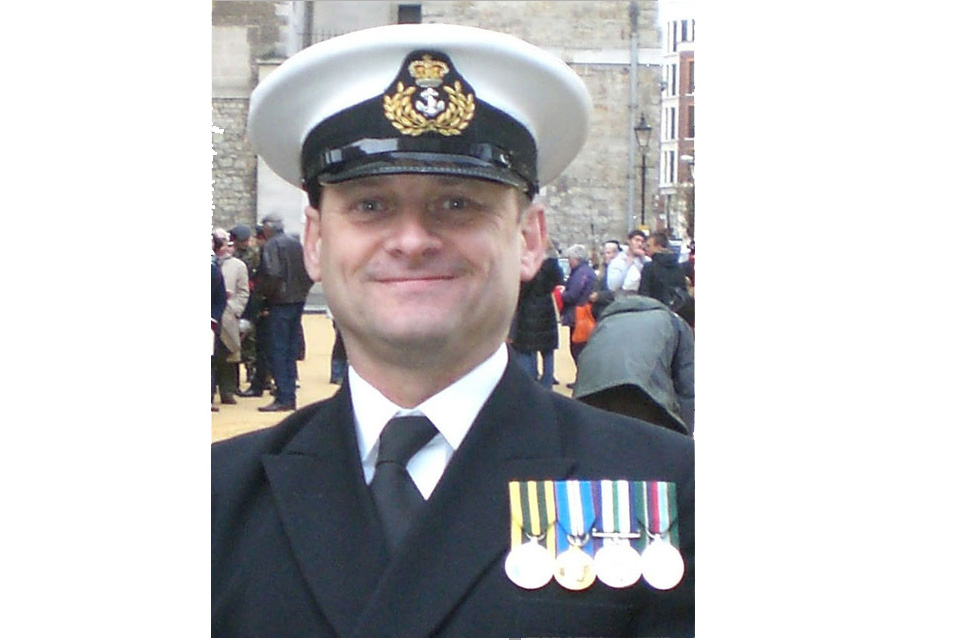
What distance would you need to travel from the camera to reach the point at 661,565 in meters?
2.21

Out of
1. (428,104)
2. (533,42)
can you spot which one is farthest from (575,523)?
(533,42)

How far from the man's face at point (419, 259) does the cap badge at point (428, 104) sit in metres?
0.09

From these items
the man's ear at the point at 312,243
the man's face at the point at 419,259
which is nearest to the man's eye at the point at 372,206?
the man's face at the point at 419,259

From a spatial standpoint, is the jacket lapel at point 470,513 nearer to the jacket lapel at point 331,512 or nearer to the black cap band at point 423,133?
the jacket lapel at point 331,512

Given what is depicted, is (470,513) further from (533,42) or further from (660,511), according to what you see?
(533,42)

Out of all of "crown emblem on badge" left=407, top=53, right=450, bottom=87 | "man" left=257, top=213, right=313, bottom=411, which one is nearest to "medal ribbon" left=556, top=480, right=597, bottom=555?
"man" left=257, top=213, right=313, bottom=411

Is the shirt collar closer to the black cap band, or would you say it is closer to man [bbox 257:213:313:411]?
man [bbox 257:213:313:411]

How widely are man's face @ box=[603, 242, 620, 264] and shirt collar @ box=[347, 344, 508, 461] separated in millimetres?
410

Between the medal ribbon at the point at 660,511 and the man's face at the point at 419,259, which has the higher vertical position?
the man's face at the point at 419,259

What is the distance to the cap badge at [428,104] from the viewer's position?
2.06 m

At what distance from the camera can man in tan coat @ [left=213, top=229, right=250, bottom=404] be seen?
2.38 metres

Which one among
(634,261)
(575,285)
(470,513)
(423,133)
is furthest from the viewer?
(634,261)

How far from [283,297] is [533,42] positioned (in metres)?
0.73

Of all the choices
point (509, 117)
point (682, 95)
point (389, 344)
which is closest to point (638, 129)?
point (682, 95)
